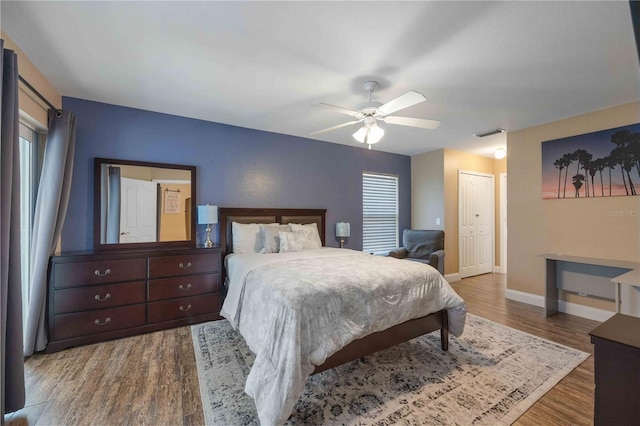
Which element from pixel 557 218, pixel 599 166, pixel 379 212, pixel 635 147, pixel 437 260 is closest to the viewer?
pixel 635 147

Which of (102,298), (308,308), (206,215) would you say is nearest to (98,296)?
(102,298)

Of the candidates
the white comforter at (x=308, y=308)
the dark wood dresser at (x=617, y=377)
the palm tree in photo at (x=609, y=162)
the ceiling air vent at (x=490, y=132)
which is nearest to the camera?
the dark wood dresser at (x=617, y=377)

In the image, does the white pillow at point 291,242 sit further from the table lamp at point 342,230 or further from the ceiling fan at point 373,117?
the ceiling fan at point 373,117

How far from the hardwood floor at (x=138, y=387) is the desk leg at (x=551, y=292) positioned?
1.60 feet

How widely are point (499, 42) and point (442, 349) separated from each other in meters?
2.63

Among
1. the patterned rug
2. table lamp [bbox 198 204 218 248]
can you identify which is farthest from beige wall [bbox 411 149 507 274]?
table lamp [bbox 198 204 218 248]

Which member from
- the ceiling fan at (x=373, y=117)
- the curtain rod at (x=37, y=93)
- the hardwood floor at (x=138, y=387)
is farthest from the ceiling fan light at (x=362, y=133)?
the curtain rod at (x=37, y=93)

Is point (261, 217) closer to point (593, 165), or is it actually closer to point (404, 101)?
point (404, 101)

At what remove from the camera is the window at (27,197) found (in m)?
2.61

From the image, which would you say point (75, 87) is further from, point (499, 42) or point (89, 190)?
point (499, 42)

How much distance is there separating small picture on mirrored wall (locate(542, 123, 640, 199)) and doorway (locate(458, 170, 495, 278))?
170cm

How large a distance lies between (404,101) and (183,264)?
2880 mm

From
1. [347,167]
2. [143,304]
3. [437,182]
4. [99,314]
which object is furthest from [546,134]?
[99,314]

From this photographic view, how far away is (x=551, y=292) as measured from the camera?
141 inches
